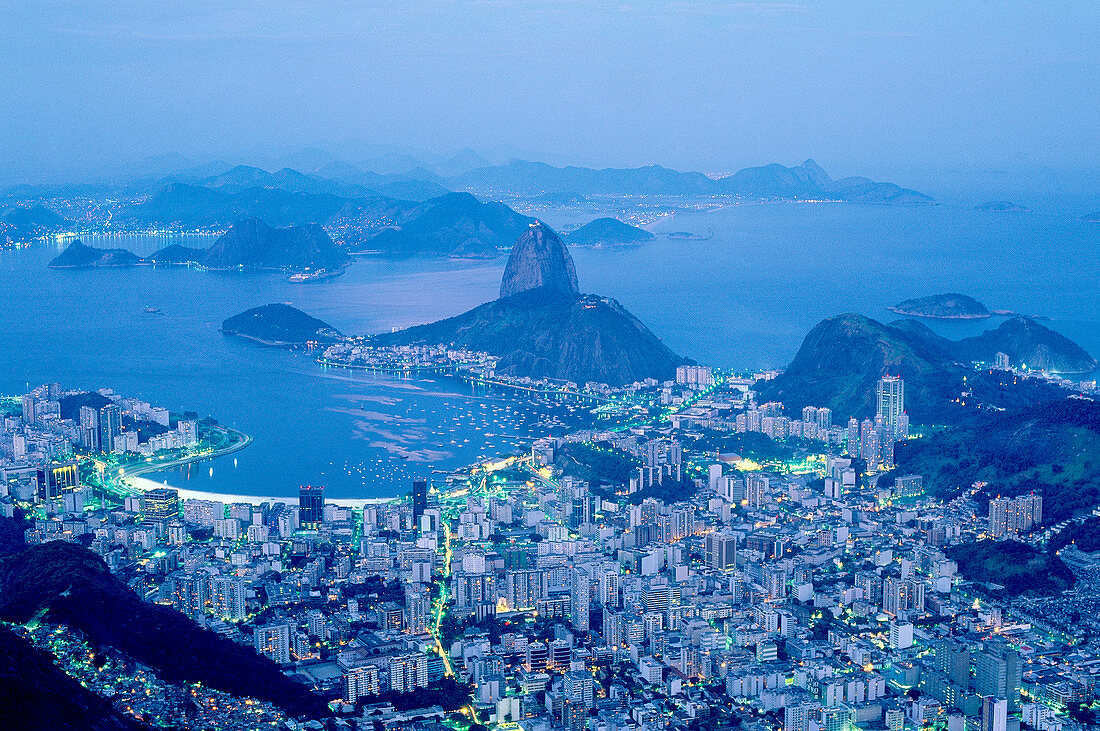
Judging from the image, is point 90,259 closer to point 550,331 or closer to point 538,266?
point 538,266

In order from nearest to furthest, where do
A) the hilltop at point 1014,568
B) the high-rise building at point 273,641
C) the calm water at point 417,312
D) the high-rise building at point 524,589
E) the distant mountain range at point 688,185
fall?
the high-rise building at point 273,641, the high-rise building at point 524,589, the hilltop at point 1014,568, the calm water at point 417,312, the distant mountain range at point 688,185

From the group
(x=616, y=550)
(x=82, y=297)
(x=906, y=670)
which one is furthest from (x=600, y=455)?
(x=82, y=297)

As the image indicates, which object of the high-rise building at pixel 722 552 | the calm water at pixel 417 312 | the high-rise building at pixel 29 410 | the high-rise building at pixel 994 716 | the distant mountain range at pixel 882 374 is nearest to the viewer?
the high-rise building at pixel 994 716

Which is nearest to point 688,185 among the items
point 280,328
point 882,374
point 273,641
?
point 280,328

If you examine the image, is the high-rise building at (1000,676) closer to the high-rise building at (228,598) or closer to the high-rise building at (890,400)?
the high-rise building at (228,598)

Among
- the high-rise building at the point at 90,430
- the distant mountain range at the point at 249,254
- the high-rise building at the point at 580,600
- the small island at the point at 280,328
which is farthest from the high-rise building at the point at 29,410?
the distant mountain range at the point at 249,254

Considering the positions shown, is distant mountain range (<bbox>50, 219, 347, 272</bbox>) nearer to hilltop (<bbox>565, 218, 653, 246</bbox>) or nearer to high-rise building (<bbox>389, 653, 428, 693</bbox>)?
hilltop (<bbox>565, 218, 653, 246</bbox>)
